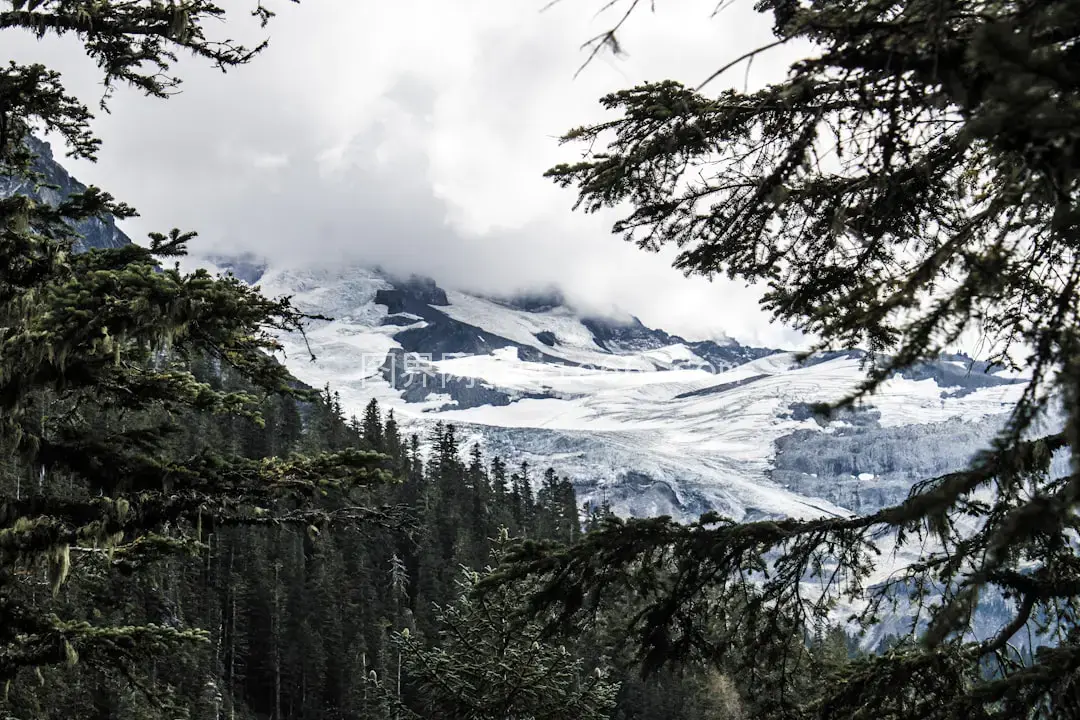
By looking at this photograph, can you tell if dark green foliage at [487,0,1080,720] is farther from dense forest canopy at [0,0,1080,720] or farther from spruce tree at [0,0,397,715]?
spruce tree at [0,0,397,715]

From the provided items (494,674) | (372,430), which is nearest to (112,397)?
(494,674)

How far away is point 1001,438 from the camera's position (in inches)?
85.6

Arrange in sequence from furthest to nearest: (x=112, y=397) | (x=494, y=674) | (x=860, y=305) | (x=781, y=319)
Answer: (x=494, y=674), (x=112, y=397), (x=781, y=319), (x=860, y=305)

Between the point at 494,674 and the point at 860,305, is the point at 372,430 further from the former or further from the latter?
the point at 860,305

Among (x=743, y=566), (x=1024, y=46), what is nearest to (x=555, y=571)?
(x=743, y=566)

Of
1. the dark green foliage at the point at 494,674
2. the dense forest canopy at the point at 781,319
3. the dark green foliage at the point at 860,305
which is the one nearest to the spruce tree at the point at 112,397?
the dense forest canopy at the point at 781,319

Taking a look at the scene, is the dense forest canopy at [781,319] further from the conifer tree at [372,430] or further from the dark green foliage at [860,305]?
the conifer tree at [372,430]

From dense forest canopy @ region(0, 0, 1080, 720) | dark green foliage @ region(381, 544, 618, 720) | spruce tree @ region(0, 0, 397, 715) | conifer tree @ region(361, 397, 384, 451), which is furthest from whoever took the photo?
conifer tree @ region(361, 397, 384, 451)

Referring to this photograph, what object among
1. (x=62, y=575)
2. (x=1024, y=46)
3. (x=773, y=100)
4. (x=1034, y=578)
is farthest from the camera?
(x=62, y=575)

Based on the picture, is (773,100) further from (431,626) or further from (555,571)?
(431,626)

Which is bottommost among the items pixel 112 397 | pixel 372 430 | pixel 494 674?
pixel 494 674

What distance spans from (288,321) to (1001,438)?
5.64 meters

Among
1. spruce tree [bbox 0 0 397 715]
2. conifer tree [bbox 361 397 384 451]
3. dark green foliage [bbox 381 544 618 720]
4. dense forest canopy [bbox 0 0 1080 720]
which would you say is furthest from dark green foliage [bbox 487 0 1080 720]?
conifer tree [bbox 361 397 384 451]

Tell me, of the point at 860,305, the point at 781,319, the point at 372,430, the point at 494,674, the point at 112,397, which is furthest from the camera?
the point at 372,430
